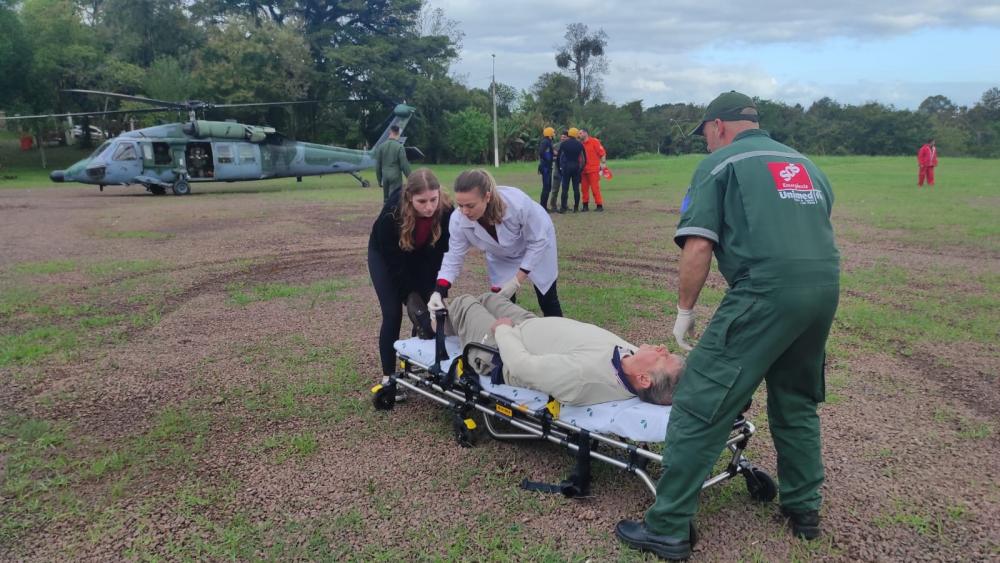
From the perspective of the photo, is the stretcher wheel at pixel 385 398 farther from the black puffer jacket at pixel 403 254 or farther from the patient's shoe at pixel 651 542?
the patient's shoe at pixel 651 542

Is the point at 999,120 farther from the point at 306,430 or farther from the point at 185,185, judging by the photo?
the point at 306,430

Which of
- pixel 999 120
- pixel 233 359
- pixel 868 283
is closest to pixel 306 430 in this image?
pixel 233 359

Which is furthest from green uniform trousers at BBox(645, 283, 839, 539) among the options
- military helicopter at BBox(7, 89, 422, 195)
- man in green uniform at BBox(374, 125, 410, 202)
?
military helicopter at BBox(7, 89, 422, 195)

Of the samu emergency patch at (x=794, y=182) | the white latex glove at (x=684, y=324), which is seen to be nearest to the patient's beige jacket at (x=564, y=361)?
the white latex glove at (x=684, y=324)

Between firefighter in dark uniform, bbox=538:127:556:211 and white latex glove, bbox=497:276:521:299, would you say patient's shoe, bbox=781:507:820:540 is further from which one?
firefighter in dark uniform, bbox=538:127:556:211

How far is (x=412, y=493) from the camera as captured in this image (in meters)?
3.63

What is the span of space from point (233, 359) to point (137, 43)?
49.4 meters

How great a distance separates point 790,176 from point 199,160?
904 inches

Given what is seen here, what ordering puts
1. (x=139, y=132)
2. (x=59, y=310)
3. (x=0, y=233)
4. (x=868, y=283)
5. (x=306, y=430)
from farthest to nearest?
(x=139, y=132) < (x=0, y=233) < (x=868, y=283) < (x=59, y=310) < (x=306, y=430)

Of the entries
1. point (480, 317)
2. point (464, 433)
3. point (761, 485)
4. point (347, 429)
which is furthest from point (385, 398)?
point (761, 485)

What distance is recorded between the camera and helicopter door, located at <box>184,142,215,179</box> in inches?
861

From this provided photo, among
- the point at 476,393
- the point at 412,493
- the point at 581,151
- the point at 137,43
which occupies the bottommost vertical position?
the point at 412,493

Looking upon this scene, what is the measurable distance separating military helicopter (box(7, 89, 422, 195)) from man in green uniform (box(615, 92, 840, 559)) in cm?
1650

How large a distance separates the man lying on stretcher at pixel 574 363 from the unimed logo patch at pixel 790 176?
3.76 ft
